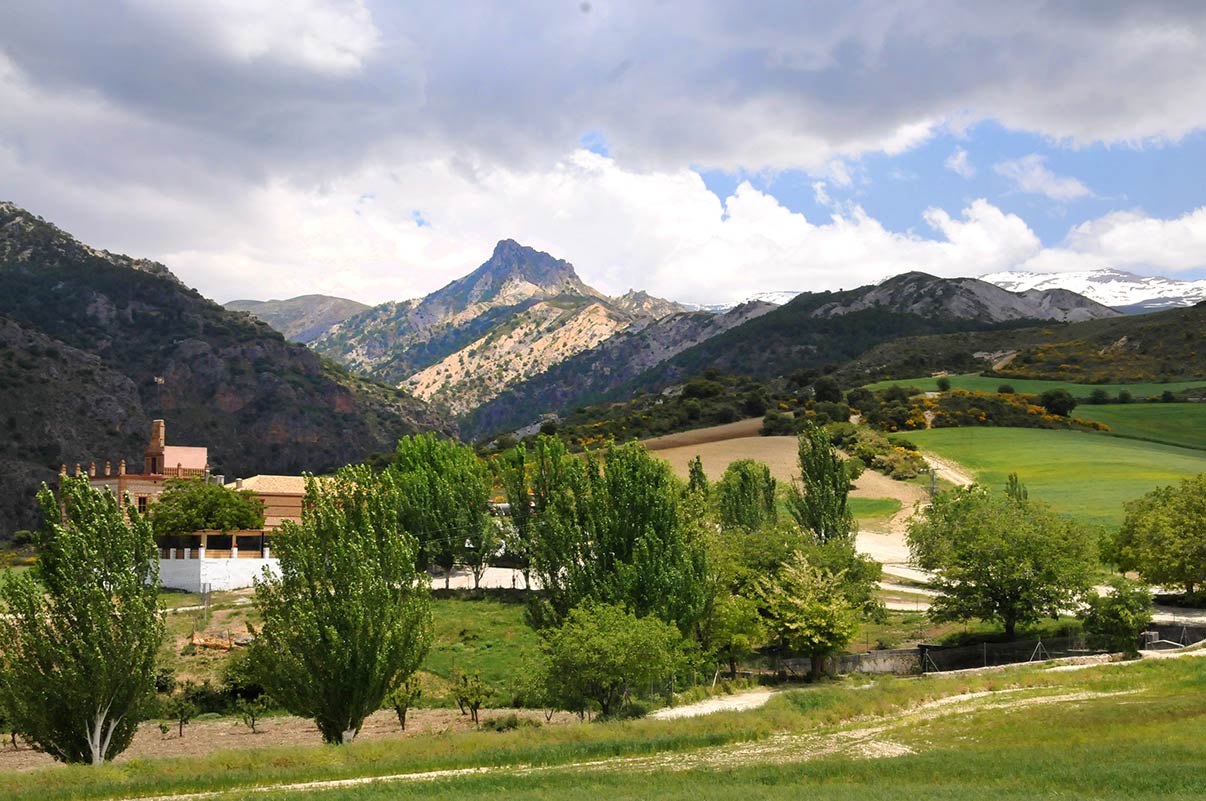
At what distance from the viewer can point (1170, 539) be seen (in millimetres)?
60219

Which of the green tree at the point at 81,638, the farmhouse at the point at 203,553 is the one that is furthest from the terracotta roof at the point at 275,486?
the green tree at the point at 81,638

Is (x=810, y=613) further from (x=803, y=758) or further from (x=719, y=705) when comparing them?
(x=803, y=758)

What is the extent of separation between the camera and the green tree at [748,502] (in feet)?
259

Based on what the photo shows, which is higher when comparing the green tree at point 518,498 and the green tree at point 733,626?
the green tree at point 518,498

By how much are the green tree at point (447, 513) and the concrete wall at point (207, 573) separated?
12.3 metres

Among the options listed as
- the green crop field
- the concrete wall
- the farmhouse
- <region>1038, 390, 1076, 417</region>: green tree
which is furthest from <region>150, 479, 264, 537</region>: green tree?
<region>1038, 390, 1076, 417</region>: green tree

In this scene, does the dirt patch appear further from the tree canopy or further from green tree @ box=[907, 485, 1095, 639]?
green tree @ box=[907, 485, 1095, 639]

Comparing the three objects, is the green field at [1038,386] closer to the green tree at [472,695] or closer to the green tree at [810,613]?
the green tree at [810,613]

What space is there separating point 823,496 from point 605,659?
35.7m

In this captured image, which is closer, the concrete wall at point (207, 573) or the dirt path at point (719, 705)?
the dirt path at point (719, 705)

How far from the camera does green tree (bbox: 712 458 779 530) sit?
7906 centimetres

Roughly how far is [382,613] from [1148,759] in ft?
85.3

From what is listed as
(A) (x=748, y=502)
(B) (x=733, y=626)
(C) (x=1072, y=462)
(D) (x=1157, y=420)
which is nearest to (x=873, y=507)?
(C) (x=1072, y=462)

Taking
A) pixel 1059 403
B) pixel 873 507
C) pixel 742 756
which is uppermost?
pixel 1059 403
